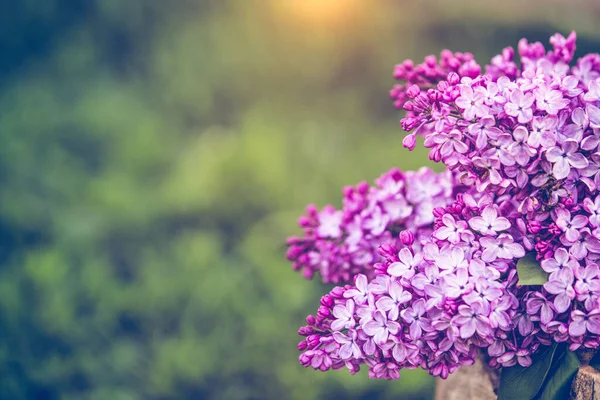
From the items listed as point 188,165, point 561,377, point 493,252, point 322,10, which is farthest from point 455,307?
point 322,10

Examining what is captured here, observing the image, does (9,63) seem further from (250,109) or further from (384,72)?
(384,72)

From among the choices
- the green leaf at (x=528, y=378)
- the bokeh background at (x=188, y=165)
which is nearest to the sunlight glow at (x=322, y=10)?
the bokeh background at (x=188, y=165)

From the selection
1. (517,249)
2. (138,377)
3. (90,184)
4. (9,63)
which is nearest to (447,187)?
(517,249)

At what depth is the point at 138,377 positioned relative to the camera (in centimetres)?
213

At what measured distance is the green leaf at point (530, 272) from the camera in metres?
0.82

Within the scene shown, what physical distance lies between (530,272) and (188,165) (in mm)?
2153

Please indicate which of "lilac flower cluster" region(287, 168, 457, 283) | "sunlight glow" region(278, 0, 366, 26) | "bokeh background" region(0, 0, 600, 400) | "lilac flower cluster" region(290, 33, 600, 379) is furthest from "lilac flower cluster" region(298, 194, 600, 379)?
"sunlight glow" region(278, 0, 366, 26)

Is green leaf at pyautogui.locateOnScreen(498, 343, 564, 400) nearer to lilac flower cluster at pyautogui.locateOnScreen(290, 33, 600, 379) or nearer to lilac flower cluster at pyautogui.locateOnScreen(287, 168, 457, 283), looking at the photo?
lilac flower cluster at pyautogui.locateOnScreen(290, 33, 600, 379)

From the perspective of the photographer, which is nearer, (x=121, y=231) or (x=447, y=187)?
(x=447, y=187)

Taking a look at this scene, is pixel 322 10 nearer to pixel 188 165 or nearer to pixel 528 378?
pixel 188 165

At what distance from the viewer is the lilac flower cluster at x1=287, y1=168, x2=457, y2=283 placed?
101 cm

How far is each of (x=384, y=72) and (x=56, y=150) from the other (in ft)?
5.84

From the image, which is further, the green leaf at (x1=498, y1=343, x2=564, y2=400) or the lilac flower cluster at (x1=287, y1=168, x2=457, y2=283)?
the lilac flower cluster at (x1=287, y1=168, x2=457, y2=283)

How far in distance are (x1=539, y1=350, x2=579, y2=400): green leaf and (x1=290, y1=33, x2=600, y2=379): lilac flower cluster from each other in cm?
3
